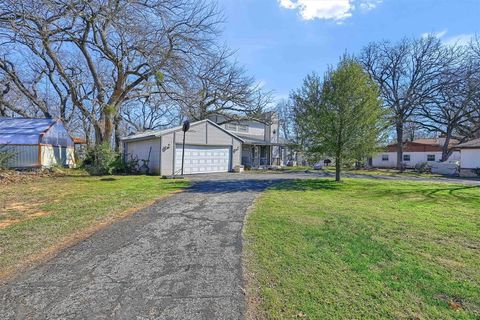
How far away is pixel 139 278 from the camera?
11.0ft

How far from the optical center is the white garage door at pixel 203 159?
60.5 feet

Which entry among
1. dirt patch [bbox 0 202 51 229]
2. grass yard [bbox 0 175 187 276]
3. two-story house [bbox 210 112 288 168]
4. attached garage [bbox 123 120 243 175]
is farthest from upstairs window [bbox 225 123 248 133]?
dirt patch [bbox 0 202 51 229]

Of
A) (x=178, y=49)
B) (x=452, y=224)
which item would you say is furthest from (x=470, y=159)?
(x=178, y=49)

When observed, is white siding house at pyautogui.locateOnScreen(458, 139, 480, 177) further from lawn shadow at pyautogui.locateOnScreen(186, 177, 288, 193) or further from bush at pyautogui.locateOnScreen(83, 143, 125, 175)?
bush at pyautogui.locateOnScreen(83, 143, 125, 175)

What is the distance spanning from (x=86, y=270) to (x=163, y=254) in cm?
100

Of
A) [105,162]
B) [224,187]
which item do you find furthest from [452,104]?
[105,162]

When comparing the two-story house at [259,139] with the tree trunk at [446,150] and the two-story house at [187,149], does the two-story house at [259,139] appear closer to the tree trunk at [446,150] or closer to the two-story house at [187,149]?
the two-story house at [187,149]

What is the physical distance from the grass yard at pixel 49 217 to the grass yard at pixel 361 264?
3.10 meters

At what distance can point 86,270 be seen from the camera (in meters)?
3.59

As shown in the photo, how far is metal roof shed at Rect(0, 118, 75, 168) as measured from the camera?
55.4 feet

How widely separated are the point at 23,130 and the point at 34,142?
5.99 feet

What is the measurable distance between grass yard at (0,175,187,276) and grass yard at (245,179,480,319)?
3097 mm

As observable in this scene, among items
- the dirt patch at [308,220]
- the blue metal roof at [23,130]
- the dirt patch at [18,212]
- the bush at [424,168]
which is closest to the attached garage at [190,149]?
the blue metal roof at [23,130]

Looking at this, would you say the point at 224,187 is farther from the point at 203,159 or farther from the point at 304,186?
the point at 203,159
